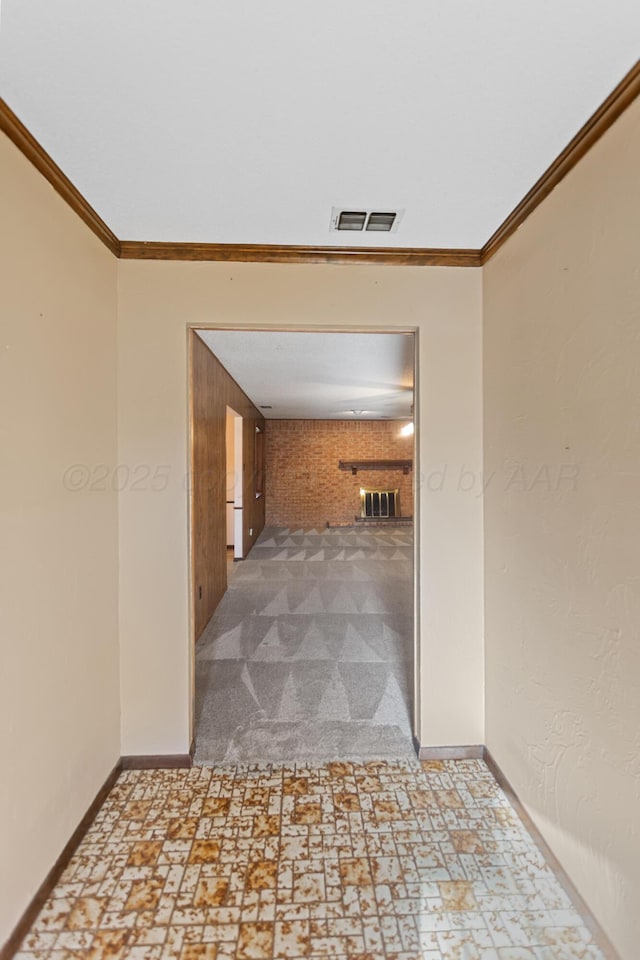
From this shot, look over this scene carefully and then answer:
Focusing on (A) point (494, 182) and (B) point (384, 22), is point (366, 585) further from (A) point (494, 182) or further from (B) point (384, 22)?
(B) point (384, 22)

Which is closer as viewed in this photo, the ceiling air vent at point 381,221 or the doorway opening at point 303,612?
the ceiling air vent at point 381,221

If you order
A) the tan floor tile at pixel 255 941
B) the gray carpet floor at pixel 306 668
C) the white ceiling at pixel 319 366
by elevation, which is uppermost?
the white ceiling at pixel 319 366

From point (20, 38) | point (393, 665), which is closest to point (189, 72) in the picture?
point (20, 38)

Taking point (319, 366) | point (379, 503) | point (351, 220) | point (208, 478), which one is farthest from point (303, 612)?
point (379, 503)

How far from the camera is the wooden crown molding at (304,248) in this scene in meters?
1.32

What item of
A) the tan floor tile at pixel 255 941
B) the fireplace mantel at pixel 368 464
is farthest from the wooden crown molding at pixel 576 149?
the fireplace mantel at pixel 368 464

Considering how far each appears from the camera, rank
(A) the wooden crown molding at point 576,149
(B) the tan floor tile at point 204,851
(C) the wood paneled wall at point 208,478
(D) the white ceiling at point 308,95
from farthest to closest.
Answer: (C) the wood paneled wall at point 208,478, (B) the tan floor tile at point 204,851, (A) the wooden crown molding at point 576,149, (D) the white ceiling at point 308,95

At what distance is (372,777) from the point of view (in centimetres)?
184

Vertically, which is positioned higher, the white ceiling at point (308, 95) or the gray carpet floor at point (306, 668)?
the white ceiling at point (308, 95)

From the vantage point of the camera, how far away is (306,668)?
270cm

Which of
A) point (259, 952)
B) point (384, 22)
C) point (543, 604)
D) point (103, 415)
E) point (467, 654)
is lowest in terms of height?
point (259, 952)

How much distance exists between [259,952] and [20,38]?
8.02ft

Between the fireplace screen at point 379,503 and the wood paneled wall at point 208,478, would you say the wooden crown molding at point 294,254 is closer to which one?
the wood paneled wall at point 208,478

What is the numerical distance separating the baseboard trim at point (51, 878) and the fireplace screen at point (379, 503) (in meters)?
7.21
